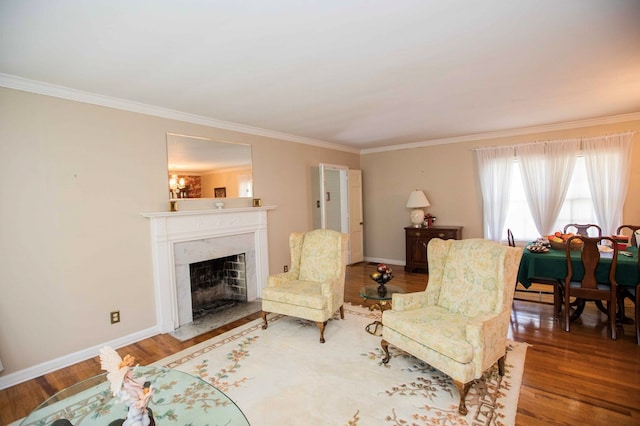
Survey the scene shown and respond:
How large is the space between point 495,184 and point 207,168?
4.61 metres

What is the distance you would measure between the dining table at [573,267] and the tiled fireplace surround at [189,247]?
3429 mm

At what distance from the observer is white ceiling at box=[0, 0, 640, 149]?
1709mm

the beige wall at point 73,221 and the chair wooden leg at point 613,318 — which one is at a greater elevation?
the beige wall at point 73,221

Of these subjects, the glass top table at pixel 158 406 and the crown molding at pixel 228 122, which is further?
the crown molding at pixel 228 122

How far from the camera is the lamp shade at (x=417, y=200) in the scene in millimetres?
5699

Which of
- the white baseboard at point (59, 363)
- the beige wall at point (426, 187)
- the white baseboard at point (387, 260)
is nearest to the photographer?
the white baseboard at point (59, 363)

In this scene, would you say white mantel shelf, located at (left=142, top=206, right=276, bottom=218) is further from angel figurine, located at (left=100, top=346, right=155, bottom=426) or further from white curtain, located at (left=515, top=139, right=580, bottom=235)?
white curtain, located at (left=515, top=139, right=580, bottom=235)

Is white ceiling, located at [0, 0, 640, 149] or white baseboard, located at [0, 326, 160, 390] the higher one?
white ceiling, located at [0, 0, 640, 149]

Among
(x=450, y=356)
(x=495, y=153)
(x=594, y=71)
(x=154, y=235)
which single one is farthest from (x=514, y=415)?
(x=495, y=153)

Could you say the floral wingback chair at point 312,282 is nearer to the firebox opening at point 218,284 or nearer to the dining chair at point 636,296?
the firebox opening at point 218,284

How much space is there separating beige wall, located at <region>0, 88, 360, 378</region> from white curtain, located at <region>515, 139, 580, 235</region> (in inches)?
199

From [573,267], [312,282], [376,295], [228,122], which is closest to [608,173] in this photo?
[573,267]

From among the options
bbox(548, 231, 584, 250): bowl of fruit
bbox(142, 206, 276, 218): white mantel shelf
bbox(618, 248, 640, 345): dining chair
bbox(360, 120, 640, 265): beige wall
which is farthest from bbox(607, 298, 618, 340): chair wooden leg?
bbox(142, 206, 276, 218): white mantel shelf

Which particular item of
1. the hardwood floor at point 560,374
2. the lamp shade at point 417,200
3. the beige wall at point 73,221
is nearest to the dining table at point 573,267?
the hardwood floor at point 560,374
